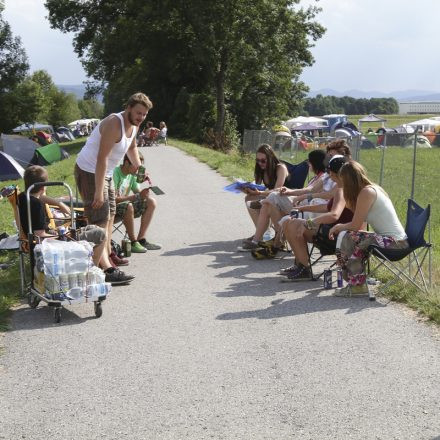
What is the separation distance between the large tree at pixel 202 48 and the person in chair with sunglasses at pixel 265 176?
97.9 feet

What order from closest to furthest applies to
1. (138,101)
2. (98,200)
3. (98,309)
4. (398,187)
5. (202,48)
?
(98,309) → (138,101) → (98,200) → (398,187) → (202,48)

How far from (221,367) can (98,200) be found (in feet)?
8.56

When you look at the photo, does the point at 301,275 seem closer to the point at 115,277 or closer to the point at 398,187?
the point at 115,277

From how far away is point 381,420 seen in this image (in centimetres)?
395

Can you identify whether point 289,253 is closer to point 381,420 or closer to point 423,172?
point 381,420

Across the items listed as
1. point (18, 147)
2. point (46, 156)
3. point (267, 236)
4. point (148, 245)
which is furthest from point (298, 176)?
point (18, 147)

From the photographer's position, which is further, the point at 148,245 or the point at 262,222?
the point at 148,245

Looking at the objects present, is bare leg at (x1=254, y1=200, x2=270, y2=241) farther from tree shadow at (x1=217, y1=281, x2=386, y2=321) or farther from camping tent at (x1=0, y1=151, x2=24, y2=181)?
camping tent at (x1=0, y1=151, x2=24, y2=181)

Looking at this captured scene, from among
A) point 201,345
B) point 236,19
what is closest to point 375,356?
point 201,345

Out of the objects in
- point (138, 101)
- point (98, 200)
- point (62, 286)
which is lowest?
point (62, 286)

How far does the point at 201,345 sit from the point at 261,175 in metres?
4.34

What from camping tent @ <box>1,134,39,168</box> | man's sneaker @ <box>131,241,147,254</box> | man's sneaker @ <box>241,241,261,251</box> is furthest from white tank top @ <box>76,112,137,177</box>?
camping tent @ <box>1,134,39,168</box>

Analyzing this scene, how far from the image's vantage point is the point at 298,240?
7.31 m

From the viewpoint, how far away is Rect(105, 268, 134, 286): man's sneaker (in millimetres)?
7227
